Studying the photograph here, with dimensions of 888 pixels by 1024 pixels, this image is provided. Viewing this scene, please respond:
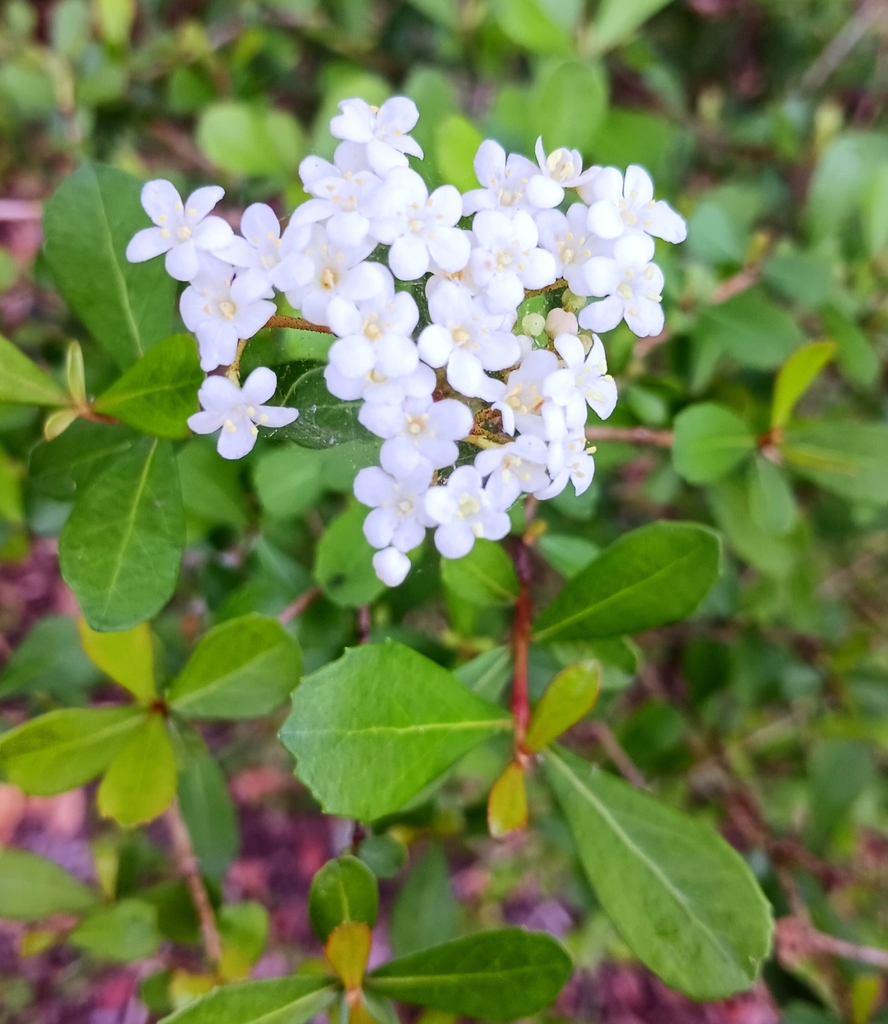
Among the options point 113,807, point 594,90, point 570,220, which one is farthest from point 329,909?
point 594,90

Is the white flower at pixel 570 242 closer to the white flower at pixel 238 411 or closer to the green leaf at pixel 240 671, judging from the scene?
the white flower at pixel 238 411

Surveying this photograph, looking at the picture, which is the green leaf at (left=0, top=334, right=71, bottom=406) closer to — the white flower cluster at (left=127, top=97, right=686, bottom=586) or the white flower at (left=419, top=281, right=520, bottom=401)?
the white flower cluster at (left=127, top=97, right=686, bottom=586)

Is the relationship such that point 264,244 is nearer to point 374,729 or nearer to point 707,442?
point 374,729

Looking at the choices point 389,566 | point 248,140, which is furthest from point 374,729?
point 248,140

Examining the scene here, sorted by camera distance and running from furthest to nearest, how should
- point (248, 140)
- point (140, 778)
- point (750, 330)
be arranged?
point (248, 140) < point (750, 330) < point (140, 778)

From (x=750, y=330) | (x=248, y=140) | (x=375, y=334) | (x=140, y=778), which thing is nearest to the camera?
(x=375, y=334)

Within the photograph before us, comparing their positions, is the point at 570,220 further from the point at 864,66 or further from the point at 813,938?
the point at 864,66
